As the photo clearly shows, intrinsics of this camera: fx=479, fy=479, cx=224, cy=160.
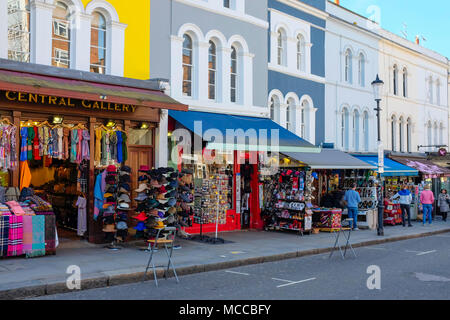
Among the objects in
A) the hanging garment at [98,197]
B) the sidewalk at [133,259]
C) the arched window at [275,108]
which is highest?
the arched window at [275,108]

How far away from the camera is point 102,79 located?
1248cm

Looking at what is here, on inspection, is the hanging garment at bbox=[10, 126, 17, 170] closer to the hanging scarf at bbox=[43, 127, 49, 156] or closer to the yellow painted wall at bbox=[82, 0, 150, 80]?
the hanging scarf at bbox=[43, 127, 49, 156]

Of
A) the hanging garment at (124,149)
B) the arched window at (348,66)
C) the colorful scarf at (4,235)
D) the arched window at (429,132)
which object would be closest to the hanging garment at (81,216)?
the hanging garment at (124,149)

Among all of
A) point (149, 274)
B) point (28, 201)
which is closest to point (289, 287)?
point (149, 274)

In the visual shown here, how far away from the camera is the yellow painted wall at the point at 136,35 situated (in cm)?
1331

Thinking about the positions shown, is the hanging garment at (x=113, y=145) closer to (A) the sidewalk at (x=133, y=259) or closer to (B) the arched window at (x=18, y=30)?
(A) the sidewalk at (x=133, y=259)

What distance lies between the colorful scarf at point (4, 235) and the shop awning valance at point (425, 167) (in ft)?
61.9

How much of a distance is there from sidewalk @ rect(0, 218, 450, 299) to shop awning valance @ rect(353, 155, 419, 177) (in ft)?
17.3

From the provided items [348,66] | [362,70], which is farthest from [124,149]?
[362,70]

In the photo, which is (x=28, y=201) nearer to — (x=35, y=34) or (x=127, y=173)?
(x=127, y=173)

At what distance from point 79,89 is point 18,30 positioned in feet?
7.99

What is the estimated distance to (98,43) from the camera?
13047 millimetres

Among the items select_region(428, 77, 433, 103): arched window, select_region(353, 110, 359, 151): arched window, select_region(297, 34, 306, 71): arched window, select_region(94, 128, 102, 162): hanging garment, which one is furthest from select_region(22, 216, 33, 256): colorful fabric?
select_region(428, 77, 433, 103): arched window
